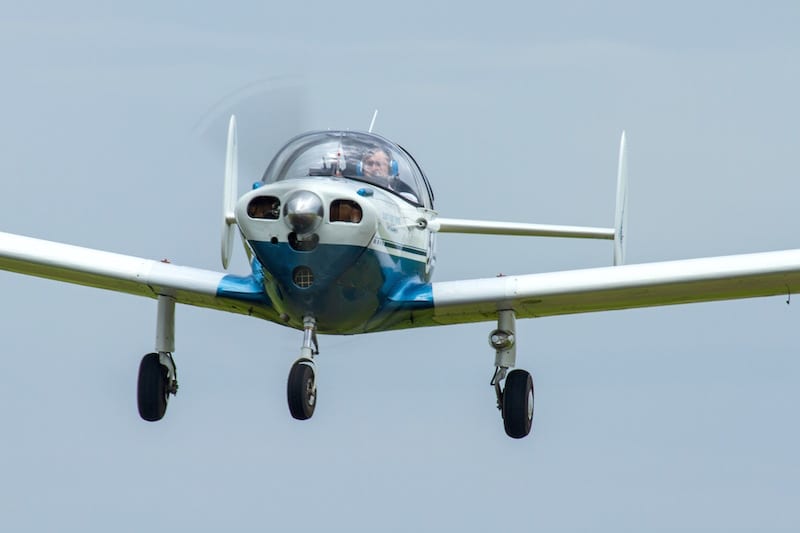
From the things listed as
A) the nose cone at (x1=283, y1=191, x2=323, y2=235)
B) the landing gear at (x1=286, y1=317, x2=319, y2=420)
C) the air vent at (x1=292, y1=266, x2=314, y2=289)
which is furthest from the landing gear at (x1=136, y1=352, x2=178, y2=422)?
the nose cone at (x1=283, y1=191, x2=323, y2=235)

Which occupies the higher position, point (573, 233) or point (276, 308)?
point (573, 233)

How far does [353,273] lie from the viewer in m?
24.2

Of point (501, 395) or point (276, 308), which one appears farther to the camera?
point (501, 395)

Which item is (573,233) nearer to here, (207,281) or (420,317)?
(420,317)

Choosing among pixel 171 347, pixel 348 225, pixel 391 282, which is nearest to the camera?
pixel 348 225

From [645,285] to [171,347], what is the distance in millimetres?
5897

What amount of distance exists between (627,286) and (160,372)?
19.0 feet

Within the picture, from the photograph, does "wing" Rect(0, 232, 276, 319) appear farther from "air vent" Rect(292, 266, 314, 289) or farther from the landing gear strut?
"air vent" Rect(292, 266, 314, 289)

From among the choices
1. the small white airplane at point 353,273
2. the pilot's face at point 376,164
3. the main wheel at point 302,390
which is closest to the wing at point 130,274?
the small white airplane at point 353,273

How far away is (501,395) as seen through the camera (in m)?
26.8

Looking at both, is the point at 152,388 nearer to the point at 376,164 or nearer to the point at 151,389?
the point at 151,389

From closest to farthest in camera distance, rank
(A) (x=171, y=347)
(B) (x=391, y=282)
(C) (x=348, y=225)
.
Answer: (C) (x=348, y=225)
(B) (x=391, y=282)
(A) (x=171, y=347)

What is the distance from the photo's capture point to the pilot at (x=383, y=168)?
2520 centimetres

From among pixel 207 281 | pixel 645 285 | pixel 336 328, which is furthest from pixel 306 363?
pixel 645 285
